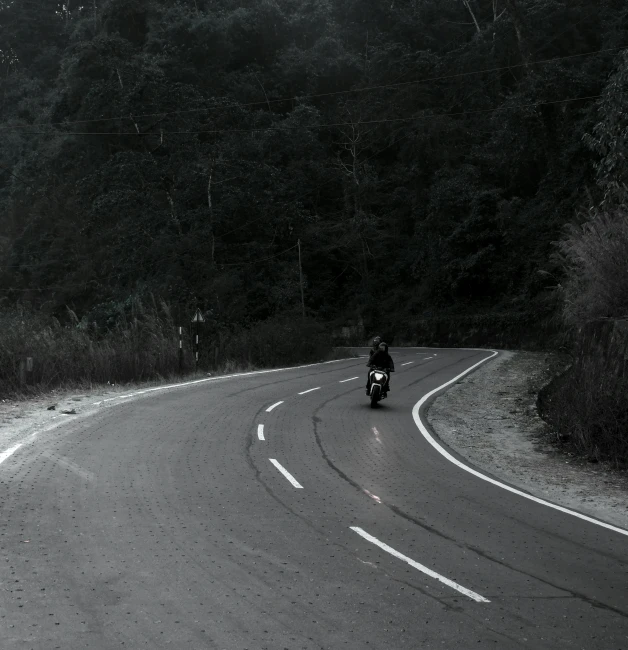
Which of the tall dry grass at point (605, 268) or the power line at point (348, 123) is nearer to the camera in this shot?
the tall dry grass at point (605, 268)

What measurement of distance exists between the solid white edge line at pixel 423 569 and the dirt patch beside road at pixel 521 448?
317 centimetres

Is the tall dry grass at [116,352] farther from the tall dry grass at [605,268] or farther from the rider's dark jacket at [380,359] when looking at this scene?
the tall dry grass at [605,268]

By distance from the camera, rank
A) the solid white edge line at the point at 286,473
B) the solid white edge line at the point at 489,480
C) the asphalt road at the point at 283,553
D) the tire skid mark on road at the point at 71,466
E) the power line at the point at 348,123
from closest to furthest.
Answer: the asphalt road at the point at 283,553, the solid white edge line at the point at 489,480, the tire skid mark on road at the point at 71,466, the solid white edge line at the point at 286,473, the power line at the point at 348,123

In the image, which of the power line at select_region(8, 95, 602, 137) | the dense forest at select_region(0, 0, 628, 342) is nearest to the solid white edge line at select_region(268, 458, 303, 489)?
the dense forest at select_region(0, 0, 628, 342)

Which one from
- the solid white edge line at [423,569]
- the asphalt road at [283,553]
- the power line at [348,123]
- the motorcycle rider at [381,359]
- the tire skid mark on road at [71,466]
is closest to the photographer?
the asphalt road at [283,553]

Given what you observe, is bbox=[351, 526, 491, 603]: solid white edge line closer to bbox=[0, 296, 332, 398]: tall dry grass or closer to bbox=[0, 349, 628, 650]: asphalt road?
bbox=[0, 349, 628, 650]: asphalt road

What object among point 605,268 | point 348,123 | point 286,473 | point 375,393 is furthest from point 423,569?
point 348,123

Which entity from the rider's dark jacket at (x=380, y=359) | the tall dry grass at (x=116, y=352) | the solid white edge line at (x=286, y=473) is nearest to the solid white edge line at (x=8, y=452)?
the solid white edge line at (x=286, y=473)

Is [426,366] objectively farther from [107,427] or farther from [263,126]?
[263,126]

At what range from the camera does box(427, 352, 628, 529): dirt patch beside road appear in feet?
37.3

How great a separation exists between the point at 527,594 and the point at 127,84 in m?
54.2

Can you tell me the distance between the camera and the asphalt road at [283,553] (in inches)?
227

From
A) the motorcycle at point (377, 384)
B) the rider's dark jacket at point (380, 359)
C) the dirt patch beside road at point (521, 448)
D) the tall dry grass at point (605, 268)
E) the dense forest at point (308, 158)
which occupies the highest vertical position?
the dense forest at point (308, 158)

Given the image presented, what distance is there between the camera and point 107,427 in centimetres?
1567
